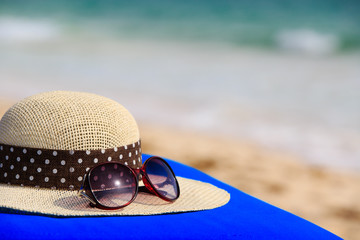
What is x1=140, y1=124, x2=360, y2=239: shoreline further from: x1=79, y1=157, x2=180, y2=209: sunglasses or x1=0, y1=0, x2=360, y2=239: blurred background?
x1=79, y1=157, x2=180, y2=209: sunglasses

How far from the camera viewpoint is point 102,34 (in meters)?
Answer: 12.4

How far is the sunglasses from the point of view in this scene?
38.6 inches

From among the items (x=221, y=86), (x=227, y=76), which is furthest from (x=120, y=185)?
(x=227, y=76)

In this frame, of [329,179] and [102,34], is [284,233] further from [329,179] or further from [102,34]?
[102,34]

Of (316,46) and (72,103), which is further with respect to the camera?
(316,46)

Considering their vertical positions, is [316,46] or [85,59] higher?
[316,46]

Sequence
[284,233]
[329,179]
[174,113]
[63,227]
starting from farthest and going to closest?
[174,113]
[329,179]
[284,233]
[63,227]

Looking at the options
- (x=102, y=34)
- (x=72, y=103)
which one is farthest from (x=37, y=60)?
(x=72, y=103)

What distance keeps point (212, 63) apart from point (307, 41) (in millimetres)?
3271

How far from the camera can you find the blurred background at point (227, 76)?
13.6ft

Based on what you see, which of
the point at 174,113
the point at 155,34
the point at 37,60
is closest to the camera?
the point at 174,113

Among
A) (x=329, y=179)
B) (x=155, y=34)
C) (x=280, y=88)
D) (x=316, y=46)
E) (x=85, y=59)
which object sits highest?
(x=316, y=46)

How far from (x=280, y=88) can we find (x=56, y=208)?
20.9 feet

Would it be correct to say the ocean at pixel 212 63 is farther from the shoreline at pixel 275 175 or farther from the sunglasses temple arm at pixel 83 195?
the sunglasses temple arm at pixel 83 195
